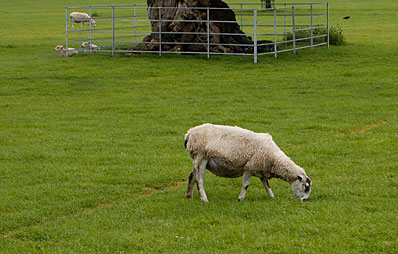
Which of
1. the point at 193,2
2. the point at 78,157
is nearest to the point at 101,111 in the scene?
the point at 78,157

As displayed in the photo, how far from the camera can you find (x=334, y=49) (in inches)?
938

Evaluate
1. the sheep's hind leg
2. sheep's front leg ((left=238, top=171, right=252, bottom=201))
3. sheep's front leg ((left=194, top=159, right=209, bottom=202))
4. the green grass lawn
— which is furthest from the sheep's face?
the sheep's hind leg

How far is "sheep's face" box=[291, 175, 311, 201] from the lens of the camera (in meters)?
7.49

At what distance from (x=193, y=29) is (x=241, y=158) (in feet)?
49.9

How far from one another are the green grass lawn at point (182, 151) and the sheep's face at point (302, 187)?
111mm

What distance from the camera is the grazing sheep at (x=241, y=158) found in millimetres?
7566

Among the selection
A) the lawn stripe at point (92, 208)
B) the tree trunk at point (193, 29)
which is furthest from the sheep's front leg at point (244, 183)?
the tree trunk at point (193, 29)

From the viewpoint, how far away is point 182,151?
10.7 metres

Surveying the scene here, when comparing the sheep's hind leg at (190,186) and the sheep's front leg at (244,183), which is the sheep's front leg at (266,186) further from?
the sheep's hind leg at (190,186)

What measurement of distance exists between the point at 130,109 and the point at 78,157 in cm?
422

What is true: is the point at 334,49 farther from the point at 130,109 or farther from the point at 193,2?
the point at 130,109

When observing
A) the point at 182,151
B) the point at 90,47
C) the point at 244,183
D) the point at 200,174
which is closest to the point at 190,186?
the point at 200,174

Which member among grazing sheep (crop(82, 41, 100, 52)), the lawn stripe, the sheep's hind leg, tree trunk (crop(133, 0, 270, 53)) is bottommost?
the lawn stripe

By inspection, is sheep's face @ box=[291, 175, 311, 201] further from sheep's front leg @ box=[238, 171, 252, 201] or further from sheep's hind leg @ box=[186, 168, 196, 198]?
sheep's hind leg @ box=[186, 168, 196, 198]
